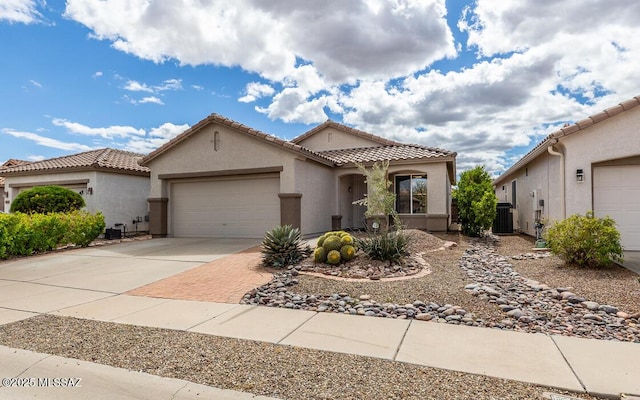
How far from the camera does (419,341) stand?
4.57 meters

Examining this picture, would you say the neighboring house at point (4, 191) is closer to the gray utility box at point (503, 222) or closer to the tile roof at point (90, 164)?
the tile roof at point (90, 164)

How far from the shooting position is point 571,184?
10812mm

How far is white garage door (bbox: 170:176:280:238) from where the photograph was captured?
15.4 meters

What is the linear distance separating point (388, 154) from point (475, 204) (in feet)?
13.9

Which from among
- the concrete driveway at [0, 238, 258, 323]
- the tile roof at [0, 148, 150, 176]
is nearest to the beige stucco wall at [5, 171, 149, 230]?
the tile roof at [0, 148, 150, 176]

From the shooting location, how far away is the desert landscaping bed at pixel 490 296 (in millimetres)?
5219

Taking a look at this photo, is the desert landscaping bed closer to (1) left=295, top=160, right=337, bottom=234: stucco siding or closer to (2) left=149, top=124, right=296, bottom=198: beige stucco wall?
(1) left=295, top=160, right=337, bottom=234: stucco siding

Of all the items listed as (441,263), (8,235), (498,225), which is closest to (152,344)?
(441,263)

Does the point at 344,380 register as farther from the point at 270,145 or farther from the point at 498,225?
the point at 498,225

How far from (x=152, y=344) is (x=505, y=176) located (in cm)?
2267

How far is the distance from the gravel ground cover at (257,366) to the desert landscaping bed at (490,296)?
1748mm

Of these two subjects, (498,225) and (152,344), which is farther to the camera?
(498,225)

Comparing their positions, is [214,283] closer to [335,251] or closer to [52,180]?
[335,251]

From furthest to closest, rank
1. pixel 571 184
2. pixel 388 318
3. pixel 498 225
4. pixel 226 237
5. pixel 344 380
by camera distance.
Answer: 1. pixel 498 225
2. pixel 226 237
3. pixel 571 184
4. pixel 388 318
5. pixel 344 380
